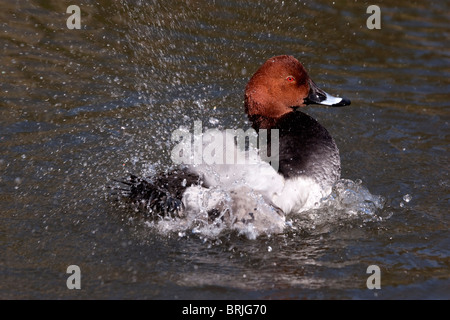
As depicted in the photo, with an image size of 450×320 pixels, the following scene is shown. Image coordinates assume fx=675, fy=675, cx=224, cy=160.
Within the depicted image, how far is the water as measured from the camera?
334 centimetres

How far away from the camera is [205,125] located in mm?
5027

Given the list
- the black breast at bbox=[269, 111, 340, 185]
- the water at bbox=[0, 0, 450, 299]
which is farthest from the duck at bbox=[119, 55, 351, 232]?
the water at bbox=[0, 0, 450, 299]

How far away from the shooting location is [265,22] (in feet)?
21.6

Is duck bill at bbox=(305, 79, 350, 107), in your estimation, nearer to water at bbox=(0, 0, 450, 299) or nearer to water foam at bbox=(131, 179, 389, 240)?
water at bbox=(0, 0, 450, 299)

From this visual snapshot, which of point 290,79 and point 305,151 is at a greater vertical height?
point 290,79

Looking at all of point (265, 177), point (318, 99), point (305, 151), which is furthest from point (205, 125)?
point (265, 177)

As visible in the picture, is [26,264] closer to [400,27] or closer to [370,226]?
[370,226]

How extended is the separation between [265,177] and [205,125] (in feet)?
4.56

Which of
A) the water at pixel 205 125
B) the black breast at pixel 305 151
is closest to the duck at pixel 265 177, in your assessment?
the black breast at pixel 305 151

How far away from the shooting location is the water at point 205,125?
3.34 metres

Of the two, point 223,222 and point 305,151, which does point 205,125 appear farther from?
point 223,222

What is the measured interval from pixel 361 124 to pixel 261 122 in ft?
4.33
